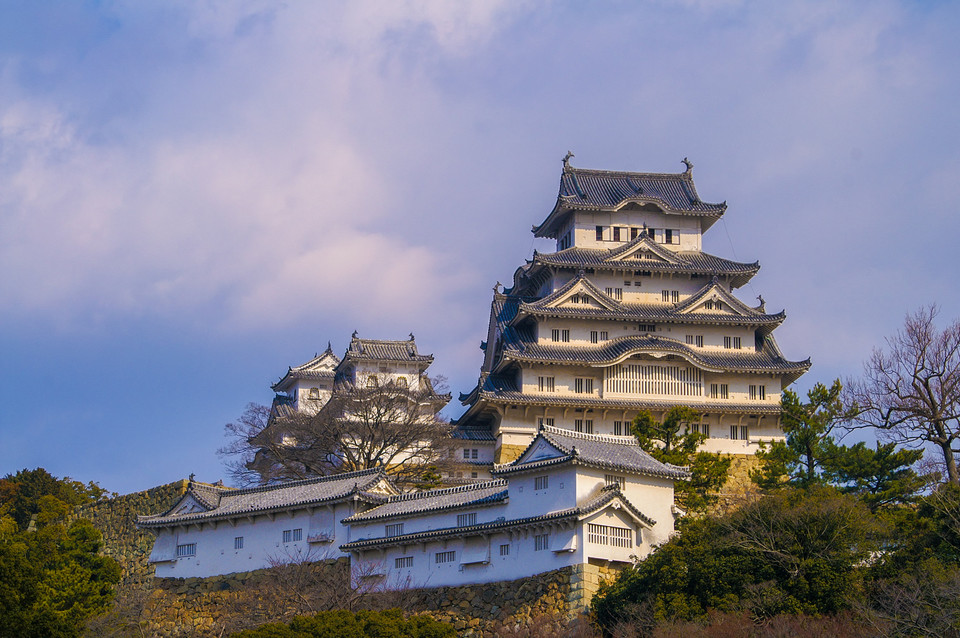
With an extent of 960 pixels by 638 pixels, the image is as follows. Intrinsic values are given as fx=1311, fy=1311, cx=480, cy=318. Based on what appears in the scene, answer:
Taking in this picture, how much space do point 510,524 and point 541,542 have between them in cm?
115

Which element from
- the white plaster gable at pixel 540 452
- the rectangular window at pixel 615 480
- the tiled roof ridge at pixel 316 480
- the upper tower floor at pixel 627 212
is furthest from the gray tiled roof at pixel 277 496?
the upper tower floor at pixel 627 212

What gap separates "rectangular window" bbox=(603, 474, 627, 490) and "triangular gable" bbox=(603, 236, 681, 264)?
2257 cm

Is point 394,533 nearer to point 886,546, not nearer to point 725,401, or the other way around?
point 886,546

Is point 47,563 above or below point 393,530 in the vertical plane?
below

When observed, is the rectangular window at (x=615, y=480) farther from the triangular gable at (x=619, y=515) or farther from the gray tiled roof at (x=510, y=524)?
the triangular gable at (x=619, y=515)

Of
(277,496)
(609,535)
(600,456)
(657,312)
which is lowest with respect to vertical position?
(609,535)

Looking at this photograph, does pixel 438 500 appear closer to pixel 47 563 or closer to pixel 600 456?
pixel 600 456

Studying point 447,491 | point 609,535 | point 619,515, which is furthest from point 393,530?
point 619,515

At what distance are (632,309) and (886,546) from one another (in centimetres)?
2601

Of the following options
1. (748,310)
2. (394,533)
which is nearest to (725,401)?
(748,310)

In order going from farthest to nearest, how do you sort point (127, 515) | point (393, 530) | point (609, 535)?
point (127, 515) < point (393, 530) < point (609, 535)

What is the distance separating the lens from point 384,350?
67.4 meters

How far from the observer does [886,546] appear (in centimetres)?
3659

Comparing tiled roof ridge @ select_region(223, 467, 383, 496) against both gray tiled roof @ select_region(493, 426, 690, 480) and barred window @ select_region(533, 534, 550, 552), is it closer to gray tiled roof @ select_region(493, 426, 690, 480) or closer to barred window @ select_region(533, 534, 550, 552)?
gray tiled roof @ select_region(493, 426, 690, 480)
